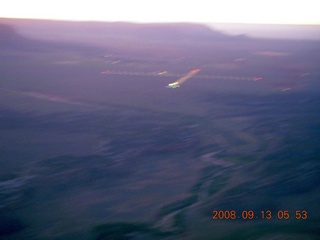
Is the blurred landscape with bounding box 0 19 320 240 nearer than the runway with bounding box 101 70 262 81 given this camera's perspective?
Yes

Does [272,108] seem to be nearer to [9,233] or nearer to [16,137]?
[16,137]

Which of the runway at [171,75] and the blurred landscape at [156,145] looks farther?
the runway at [171,75]

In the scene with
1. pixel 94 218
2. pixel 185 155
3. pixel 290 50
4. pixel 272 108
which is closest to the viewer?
pixel 94 218

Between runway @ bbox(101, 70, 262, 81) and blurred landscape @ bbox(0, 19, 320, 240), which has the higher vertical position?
runway @ bbox(101, 70, 262, 81)

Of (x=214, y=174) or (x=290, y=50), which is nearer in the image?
(x=214, y=174)

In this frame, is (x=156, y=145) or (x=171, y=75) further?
(x=171, y=75)

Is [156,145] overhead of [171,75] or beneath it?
beneath

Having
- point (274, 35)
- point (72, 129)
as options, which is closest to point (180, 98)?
point (72, 129)

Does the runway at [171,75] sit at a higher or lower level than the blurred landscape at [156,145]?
higher
